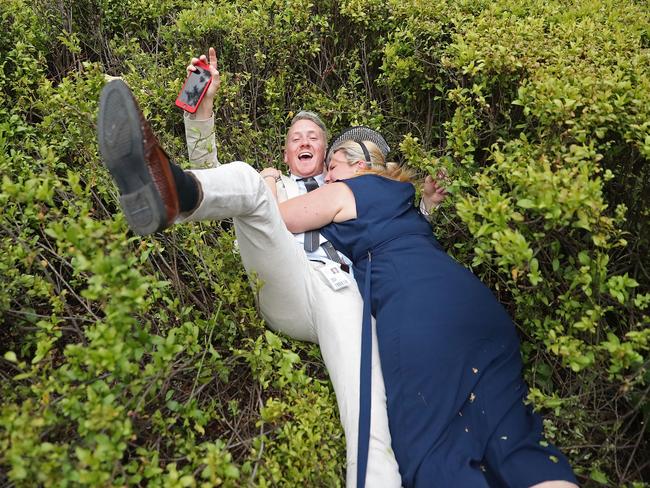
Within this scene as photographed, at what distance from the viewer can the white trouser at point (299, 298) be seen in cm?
237

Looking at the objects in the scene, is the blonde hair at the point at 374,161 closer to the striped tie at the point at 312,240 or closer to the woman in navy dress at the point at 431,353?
the woman in navy dress at the point at 431,353

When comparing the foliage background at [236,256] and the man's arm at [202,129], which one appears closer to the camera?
the foliage background at [236,256]

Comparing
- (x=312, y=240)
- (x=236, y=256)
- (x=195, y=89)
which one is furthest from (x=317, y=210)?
(x=195, y=89)

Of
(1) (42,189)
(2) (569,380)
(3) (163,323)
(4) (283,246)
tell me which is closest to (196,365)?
(3) (163,323)

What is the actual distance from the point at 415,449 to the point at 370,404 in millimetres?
267

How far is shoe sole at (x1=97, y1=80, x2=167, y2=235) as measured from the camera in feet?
6.64

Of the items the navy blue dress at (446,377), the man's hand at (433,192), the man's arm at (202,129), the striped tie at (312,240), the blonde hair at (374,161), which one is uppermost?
the man's arm at (202,129)

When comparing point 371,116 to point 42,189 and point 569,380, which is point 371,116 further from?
point 42,189

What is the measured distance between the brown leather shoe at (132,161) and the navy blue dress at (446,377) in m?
1.18

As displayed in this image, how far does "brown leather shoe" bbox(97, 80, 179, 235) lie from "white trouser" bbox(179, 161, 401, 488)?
0.27 metres

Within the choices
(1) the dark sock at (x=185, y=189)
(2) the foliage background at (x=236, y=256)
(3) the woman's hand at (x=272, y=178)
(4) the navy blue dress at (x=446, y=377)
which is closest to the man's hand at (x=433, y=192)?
(2) the foliage background at (x=236, y=256)

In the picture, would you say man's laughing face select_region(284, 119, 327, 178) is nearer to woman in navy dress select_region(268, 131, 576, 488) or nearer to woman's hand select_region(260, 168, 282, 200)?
woman's hand select_region(260, 168, 282, 200)

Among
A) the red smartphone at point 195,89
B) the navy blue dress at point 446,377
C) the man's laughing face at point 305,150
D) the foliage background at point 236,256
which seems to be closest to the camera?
the foliage background at point 236,256

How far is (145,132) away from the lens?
81.2 inches
